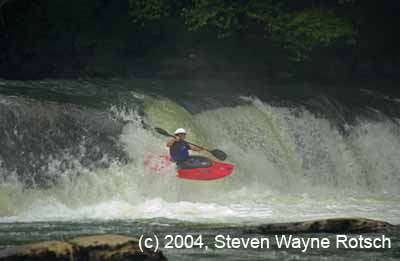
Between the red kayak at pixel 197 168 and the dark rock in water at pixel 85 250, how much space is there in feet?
19.5

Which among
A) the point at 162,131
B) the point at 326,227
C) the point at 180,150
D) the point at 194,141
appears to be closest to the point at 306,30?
the point at 194,141

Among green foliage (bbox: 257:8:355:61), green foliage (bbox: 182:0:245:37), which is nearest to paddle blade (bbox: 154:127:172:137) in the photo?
green foliage (bbox: 182:0:245:37)

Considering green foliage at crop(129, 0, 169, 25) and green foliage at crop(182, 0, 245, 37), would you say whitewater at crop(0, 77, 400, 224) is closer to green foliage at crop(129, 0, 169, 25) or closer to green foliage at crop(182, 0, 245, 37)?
green foliage at crop(182, 0, 245, 37)

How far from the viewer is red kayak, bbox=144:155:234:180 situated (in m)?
18.4

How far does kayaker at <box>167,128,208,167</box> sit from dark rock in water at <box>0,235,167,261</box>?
236 inches

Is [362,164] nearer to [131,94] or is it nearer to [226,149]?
[226,149]

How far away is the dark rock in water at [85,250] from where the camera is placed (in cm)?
1191

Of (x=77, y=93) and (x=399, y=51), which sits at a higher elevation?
(x=399, y=51)

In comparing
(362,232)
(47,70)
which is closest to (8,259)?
(362,232)

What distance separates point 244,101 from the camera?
72.0 feet

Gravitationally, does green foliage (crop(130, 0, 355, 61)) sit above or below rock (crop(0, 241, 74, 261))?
above

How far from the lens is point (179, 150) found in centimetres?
1850

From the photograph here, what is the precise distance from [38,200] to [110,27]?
8.92 m

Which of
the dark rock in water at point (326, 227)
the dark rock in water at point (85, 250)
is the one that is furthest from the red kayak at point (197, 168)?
the dark rock in water at point (85, 250)
